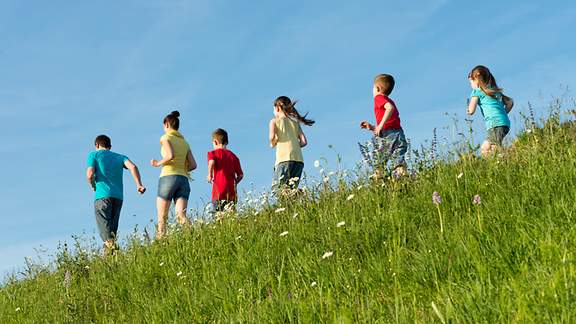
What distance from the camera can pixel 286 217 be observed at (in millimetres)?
7473

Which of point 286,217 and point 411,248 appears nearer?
point 411,248

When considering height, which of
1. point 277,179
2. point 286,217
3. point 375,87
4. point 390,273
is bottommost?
point 390,273

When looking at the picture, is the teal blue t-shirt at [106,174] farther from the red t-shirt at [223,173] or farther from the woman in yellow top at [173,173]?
the red t-shirt at [223,173]

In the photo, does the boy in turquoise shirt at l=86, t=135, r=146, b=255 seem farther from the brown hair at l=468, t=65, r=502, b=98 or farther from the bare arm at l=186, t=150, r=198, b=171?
the brown hair at l=468, t=65, r=502, b=98

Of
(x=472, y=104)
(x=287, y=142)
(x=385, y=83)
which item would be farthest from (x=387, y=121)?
(x=287, y=142)

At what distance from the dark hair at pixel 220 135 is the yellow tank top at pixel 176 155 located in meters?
→ 0.48

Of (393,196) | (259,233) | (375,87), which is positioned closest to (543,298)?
(393,196)

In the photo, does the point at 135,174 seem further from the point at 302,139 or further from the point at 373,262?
the point at 373,262

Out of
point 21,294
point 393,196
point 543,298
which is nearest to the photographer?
point 543,298

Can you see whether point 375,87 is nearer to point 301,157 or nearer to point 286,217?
point 301,157

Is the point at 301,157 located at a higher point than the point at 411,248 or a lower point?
higher

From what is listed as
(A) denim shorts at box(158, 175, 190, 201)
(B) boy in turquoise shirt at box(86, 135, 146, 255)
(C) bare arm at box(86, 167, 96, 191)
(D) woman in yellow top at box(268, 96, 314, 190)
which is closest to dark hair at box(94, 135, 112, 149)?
(B) boy in turquoise shirt at box(86, 135, 146, 255)

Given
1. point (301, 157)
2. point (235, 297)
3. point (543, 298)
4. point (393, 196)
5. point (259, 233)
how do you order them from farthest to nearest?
point (301, 157) < point (259, 233) < point (393, 196) < point (235, 297) < point (543, 298)

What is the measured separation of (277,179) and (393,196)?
4.43 meters
